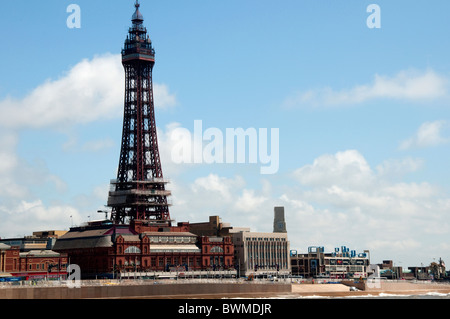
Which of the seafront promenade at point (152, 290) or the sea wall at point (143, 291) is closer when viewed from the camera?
the sea wall at point (143, 291)

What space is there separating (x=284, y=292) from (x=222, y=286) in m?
19.0

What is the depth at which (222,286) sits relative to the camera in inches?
7318

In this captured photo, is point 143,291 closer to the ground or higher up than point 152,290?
closer to the ground

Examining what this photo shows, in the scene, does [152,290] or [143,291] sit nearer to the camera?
[143,291]

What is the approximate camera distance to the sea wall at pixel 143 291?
156 m

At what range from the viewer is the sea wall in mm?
155500

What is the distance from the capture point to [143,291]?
17438cm

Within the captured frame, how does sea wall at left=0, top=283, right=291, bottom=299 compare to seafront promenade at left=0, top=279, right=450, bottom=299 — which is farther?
seafront promenade at left=0, top=279, right=450, bottom=299
